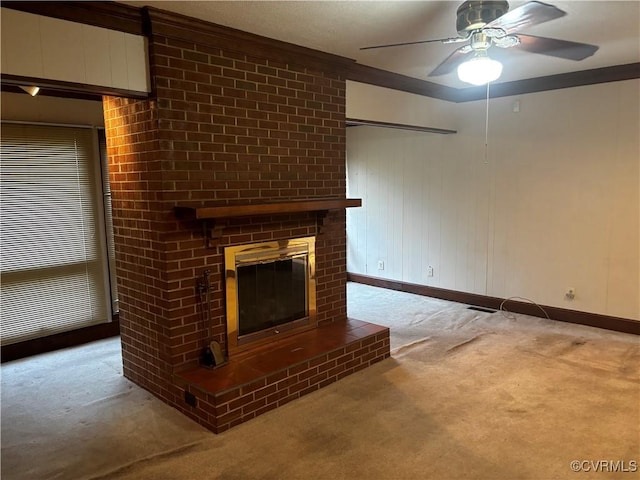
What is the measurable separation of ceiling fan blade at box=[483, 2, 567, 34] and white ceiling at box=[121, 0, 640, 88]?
1.12 feet

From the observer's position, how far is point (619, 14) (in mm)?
2699

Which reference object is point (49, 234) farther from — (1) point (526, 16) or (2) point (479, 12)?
(1) point (526, 16)

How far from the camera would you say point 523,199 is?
4684 mm

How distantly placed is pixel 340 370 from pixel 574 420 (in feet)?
4.82

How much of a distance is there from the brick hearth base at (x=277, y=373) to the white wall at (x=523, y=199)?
2.04 metres

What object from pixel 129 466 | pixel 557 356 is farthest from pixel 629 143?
pixel 129 466

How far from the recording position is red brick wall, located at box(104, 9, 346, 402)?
2.73 metres

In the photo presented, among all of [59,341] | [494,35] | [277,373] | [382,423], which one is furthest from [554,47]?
[59,341]

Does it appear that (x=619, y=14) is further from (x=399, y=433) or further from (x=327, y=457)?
(x=327, y=457)

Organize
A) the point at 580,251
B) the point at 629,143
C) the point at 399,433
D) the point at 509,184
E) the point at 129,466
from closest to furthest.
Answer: the point at 129,466 < the point at 399,433 < the point at 629,143 < the point at 580,251 < the point at 509,184

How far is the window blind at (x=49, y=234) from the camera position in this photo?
3.71m

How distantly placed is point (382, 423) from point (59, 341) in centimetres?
297

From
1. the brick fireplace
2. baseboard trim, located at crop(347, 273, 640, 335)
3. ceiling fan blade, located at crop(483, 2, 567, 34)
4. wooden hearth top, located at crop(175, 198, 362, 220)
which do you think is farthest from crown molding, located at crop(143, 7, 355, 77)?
baseboard trim, located at crop(347, 273, 640, 335)

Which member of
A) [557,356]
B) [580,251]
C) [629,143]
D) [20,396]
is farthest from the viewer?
[580,251]
